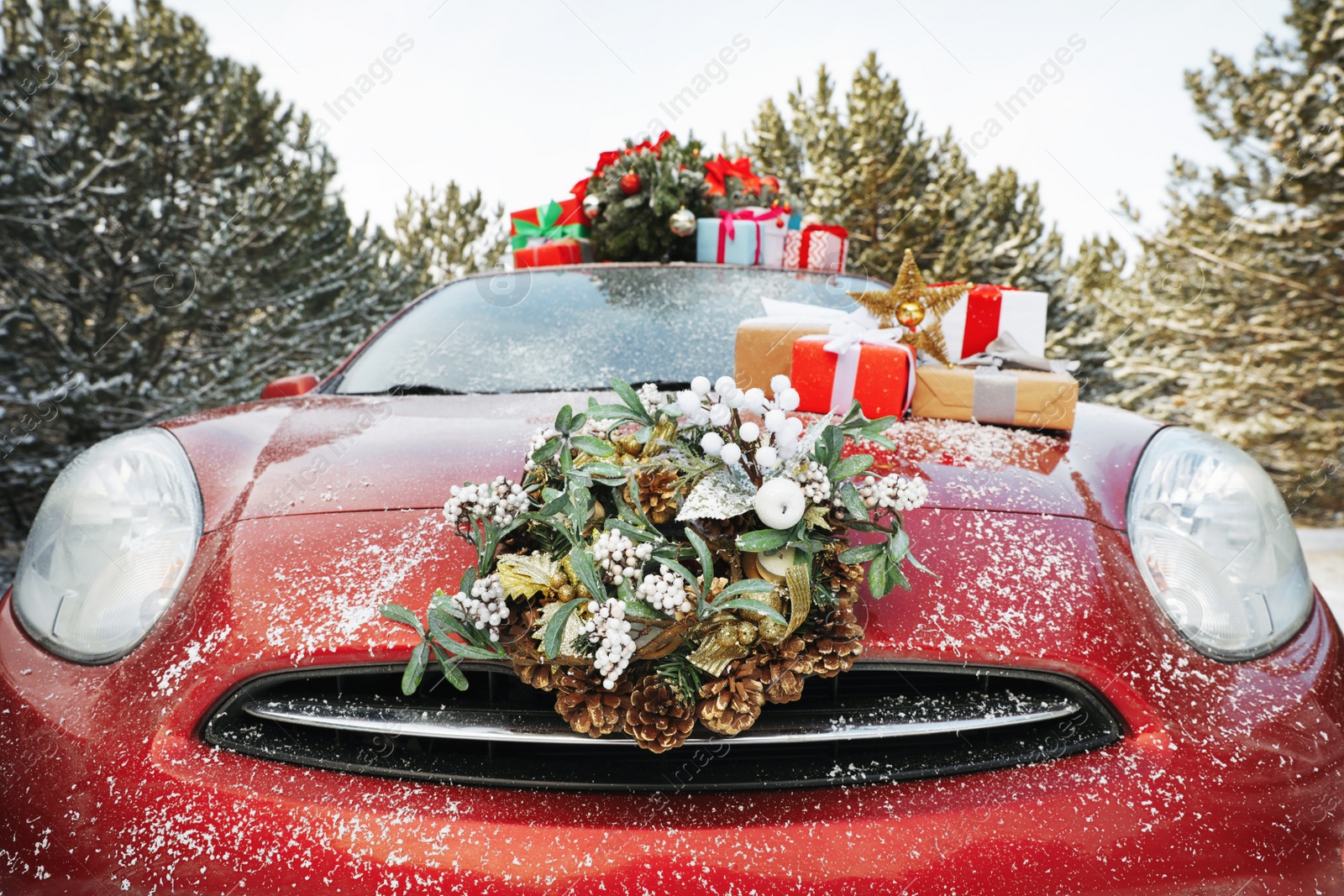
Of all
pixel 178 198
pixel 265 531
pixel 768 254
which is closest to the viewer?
pixel 265 531

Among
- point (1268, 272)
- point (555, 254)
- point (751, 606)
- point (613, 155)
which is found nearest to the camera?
point (751, 606)

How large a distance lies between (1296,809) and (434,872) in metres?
1.02

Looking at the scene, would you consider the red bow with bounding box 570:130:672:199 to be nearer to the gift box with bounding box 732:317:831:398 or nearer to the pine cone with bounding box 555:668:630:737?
the gift box with bounding box 732:317:831:398

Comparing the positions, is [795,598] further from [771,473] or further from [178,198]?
[178,198]

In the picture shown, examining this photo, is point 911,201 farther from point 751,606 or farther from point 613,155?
point 751,606

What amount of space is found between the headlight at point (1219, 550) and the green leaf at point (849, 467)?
0.48m

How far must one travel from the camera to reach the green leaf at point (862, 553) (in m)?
0.94

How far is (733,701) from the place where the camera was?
0.90 meters

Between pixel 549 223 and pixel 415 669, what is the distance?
3.00 meters

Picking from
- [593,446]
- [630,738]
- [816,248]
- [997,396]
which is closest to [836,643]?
[630,738]

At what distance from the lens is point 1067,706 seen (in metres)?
1.02

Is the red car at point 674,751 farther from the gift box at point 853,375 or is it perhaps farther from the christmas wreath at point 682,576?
the gift box at point 853,375

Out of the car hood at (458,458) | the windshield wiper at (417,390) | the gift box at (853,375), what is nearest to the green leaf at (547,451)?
the car hood at (458,458)

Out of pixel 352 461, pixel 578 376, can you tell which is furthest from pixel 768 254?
pixel 352 461
